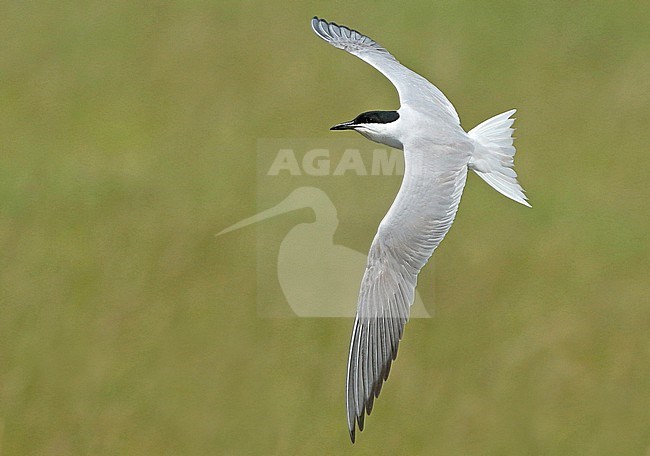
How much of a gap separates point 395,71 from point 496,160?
359 mm

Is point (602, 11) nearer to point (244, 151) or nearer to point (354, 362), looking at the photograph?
point (244, 151)

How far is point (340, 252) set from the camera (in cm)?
476

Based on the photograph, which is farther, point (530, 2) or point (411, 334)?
point (530, 2)

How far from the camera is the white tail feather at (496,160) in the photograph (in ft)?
10.8

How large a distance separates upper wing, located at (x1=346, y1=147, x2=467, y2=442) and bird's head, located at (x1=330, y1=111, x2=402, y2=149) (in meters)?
0.14

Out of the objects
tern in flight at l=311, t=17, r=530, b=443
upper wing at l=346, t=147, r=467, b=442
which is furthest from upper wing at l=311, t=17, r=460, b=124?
upper wing at l=346, t=147, r=467, b=442

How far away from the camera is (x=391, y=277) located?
301cm

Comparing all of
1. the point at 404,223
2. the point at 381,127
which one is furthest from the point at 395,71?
the point at 404,223

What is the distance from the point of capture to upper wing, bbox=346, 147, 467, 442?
9.70 ft

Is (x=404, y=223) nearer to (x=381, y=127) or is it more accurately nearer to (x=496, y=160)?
(x=381, y=127)

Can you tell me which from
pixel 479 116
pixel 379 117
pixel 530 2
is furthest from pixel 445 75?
pixel 379 117

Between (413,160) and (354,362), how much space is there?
0.49 m

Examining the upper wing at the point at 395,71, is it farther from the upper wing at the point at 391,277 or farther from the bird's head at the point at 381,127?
the upper wing at the point at 391,277

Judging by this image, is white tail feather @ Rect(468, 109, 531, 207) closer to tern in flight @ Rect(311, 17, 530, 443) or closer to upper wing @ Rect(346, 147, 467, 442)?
tern in flight @ Rect(311, 17, 530, 443)
